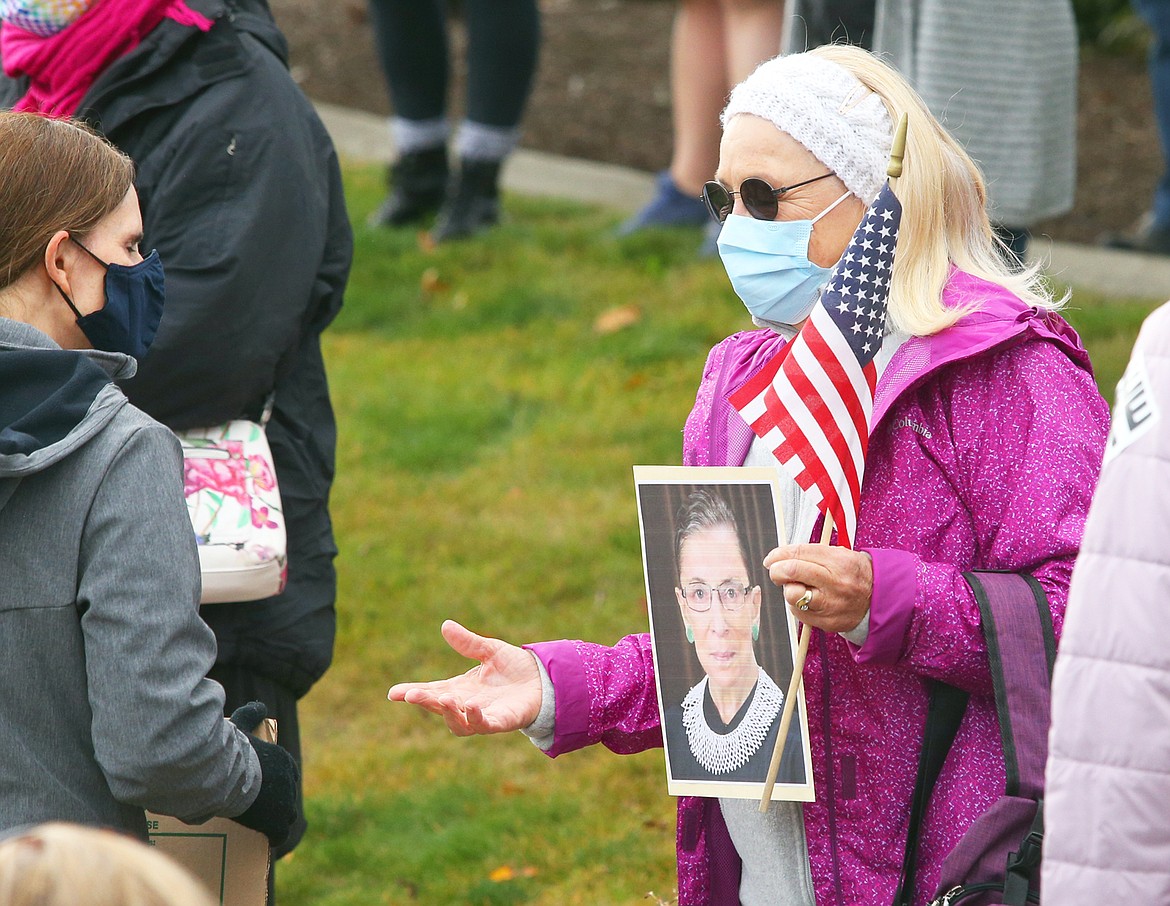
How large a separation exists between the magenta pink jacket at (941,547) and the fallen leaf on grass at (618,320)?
474 cm

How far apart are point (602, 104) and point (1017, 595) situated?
8571mm

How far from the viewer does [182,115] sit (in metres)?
3.26

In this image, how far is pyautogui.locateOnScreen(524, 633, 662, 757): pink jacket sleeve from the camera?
8.52ft

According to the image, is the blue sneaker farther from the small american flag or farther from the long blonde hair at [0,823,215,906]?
the long blonde hair at [0,823,215,906]

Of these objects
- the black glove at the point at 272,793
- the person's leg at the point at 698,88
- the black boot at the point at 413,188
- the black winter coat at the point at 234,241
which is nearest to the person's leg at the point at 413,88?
the black boot at the point at 413,188

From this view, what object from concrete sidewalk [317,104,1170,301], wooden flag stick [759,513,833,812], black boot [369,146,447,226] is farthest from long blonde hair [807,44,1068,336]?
black boot [369,146,447,226]

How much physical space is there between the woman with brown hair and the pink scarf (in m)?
1.00

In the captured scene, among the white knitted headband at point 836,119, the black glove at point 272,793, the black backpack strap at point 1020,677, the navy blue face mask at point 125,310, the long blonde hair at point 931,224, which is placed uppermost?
the white knitted headband at point 836,119

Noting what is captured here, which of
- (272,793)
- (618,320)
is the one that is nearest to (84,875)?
(272,793)

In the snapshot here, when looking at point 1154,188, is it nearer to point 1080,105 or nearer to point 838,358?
point 1080,105

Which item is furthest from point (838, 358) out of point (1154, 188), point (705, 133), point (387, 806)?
point (1154, 188)

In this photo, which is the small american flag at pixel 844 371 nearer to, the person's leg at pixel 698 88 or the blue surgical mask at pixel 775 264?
the blue surgical mask at pixel 775 264

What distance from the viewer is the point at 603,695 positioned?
103 inches

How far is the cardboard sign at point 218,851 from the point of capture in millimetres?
2654
